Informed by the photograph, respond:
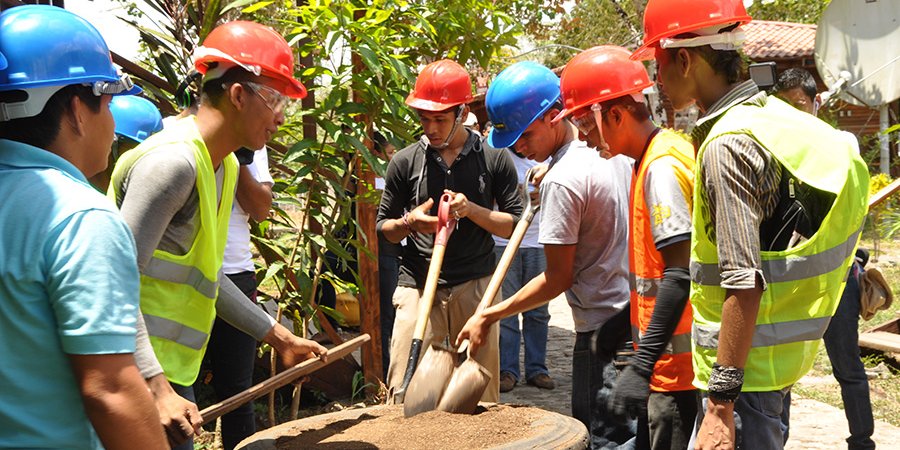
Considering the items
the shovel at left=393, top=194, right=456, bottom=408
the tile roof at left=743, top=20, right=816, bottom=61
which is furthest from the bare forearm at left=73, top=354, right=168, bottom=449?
the tile roof at left=743, top=20, right=816, bottom=61

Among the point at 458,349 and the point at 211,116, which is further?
the point at 458,349

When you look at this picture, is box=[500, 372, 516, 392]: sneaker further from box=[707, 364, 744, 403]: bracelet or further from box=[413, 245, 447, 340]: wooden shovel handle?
box=[707, 364, 744, 403]: bracelet

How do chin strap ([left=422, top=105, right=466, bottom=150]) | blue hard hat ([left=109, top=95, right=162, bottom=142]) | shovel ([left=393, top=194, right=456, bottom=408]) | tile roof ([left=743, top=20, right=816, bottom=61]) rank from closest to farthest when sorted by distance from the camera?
shovel ([left=393, top=194, right=456, bottom=408]) < blue hard hat ([left=109, top=95, right=162, bottom=142]) < chin strap ([left=422, top=105, right=466, bottom=150]) < tile roof ([left=743, top=20, right=816, bottom=61])

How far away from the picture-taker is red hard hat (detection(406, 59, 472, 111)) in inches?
186

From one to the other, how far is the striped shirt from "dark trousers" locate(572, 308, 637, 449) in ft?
4.24

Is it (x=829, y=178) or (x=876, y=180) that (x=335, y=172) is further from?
(x=876, y=180)

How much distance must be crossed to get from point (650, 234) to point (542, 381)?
3.90 meters

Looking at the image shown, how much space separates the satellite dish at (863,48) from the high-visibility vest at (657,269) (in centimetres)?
610

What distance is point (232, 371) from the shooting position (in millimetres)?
4027

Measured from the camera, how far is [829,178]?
2186 mm

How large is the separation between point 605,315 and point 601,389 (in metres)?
0.28

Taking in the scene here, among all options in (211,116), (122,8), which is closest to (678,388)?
(211,116)

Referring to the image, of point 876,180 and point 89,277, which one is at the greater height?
point 89,277

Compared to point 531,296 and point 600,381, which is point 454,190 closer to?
point 531,296
